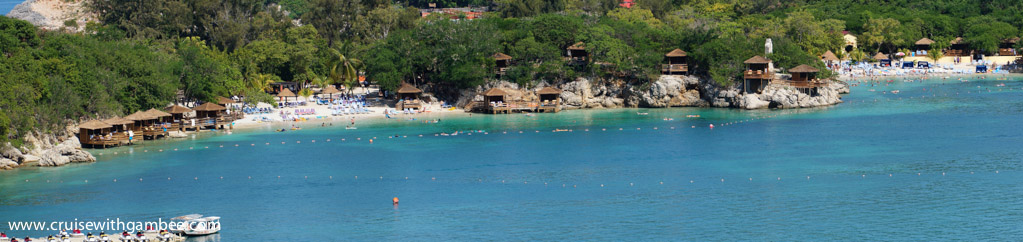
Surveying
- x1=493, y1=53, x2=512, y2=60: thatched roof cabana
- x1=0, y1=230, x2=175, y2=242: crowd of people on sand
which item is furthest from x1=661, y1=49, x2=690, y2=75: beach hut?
x1=0, y1=230, x2=175, y2=242: crowd of people on sand

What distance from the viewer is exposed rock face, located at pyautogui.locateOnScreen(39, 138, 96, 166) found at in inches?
2292

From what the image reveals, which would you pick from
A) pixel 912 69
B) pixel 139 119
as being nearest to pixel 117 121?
pixel 139 119

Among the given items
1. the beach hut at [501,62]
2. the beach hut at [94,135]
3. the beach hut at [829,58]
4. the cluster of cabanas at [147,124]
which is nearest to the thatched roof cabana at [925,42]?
A: the beach hut at [829,58]

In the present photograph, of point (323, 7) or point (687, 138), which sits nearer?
point (687, 138)

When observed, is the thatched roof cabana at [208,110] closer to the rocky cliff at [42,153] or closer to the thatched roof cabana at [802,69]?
the rocky cliff at [42,153]

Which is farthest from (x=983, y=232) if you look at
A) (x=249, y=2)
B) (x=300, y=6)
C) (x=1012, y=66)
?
(x=300, y=6)

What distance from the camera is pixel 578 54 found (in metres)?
90.6

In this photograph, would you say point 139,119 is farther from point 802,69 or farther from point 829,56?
point 829,56

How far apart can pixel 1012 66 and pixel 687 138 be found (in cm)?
6480

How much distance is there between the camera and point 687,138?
67.8m

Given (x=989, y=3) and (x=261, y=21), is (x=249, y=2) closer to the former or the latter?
(x=261, y=21)

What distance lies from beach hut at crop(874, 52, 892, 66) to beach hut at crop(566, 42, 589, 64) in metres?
47.2

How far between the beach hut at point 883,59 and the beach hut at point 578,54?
4716 cm

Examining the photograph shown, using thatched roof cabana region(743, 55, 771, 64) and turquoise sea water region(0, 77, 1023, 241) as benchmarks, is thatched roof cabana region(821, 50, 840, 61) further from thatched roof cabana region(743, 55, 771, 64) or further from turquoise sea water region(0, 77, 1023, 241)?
turquoise sea water region(0, 77, 1023, 241)
